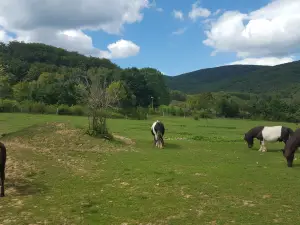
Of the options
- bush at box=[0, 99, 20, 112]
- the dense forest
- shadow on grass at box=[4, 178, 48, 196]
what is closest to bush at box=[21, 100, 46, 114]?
the dense forest

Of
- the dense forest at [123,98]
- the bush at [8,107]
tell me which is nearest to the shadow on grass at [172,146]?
the dense forest at [123,98]

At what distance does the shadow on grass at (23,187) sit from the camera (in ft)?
40.7

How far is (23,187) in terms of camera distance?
1305cm

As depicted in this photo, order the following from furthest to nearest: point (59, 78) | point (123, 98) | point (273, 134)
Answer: point (59, 78) < point (123, 98) < point (273, 134)

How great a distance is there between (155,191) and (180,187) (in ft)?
3.52

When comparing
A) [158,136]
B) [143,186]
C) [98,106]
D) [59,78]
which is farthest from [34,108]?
[143,186]

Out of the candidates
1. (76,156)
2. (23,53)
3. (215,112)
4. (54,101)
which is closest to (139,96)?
(215,112)

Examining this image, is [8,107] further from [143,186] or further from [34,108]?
[143,186]

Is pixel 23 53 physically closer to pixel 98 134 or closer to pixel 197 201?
pixel 98 134

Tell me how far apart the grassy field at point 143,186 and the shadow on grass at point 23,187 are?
1.4 inches

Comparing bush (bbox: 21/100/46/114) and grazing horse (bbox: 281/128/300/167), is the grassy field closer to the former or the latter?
grazing horse (bbox: 281/128/300/167)

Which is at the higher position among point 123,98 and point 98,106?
point 123,98

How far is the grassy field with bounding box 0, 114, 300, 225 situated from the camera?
9773 mm

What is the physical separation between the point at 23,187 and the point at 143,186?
15.5ft
